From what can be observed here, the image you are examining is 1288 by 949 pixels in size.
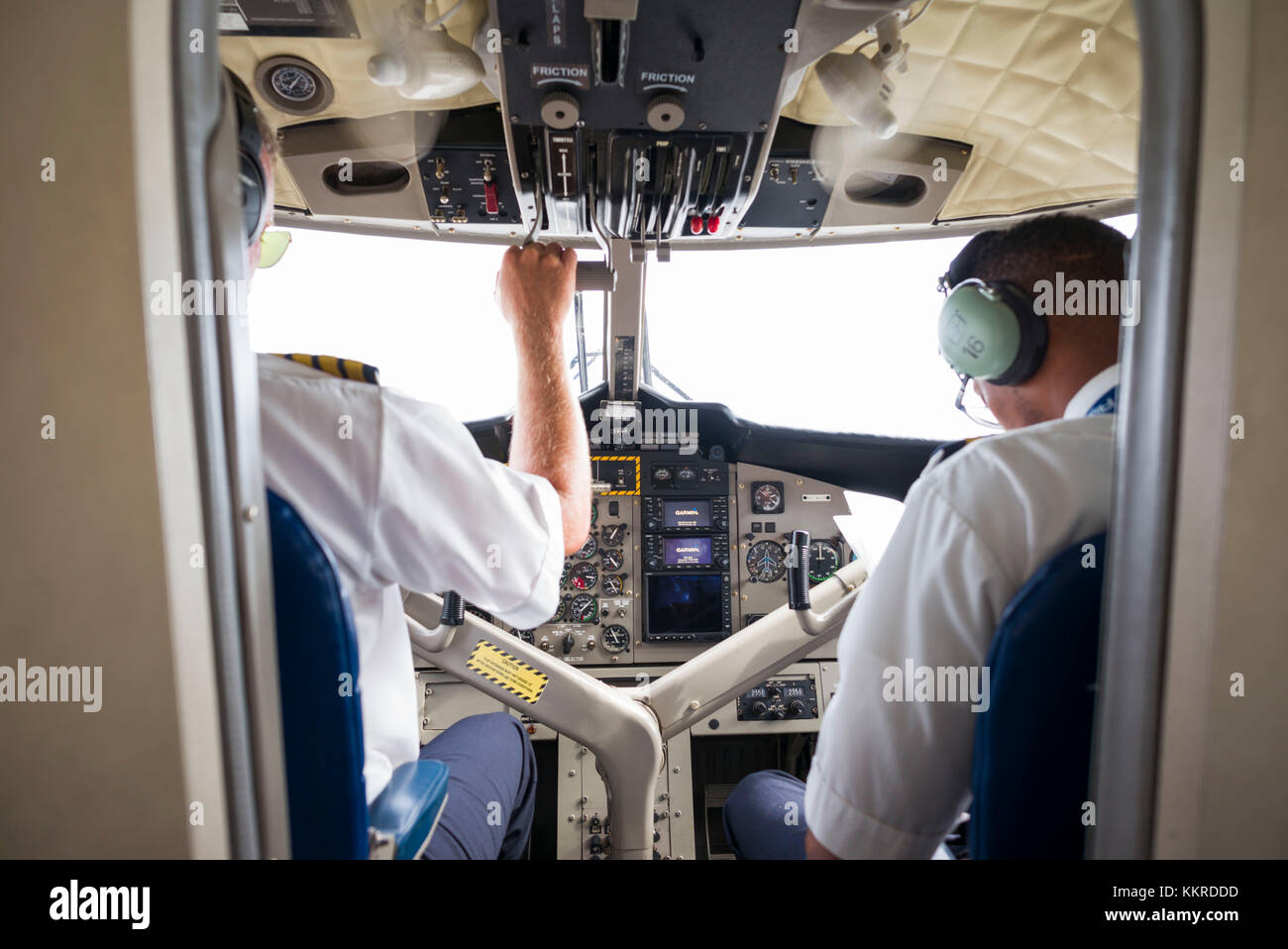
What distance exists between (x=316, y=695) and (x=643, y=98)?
1.23 m

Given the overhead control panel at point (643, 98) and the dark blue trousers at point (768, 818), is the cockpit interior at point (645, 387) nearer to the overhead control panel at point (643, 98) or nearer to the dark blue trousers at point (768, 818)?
the overhead control panel at point (643, 98)

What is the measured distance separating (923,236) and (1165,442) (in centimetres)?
208

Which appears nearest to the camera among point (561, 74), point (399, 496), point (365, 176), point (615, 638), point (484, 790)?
point (399, 496)

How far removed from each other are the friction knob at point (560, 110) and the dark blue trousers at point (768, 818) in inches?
57.4

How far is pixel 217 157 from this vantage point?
0.64 meters

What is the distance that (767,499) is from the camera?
3.15 meters

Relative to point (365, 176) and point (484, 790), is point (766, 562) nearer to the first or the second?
point (484, 790)

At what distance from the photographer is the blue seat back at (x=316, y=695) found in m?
0.76

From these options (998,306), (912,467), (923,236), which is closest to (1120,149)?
(923,236)

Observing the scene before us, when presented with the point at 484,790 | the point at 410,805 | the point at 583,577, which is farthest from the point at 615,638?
the point at 410,805
